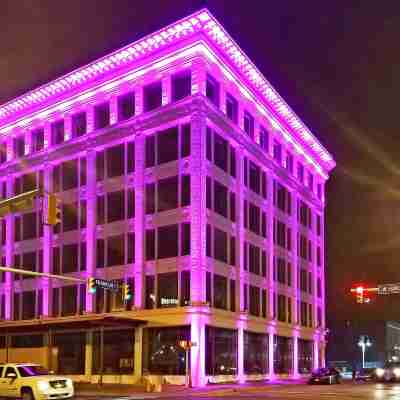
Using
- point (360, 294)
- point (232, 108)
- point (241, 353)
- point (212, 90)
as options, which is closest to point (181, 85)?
point (212, 90)

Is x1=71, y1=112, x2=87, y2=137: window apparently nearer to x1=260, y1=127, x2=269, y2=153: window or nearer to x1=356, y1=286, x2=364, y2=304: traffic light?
x1=260, y1=127, x2=269, y2=153: window

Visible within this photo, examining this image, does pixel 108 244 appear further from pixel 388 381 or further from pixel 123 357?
pixel 388 381

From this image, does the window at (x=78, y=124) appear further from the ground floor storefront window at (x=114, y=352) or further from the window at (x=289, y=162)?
the window at (x=289, y=162)

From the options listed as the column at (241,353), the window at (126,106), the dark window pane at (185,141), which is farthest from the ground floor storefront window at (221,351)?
the window at (126,106)

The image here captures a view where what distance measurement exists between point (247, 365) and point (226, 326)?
18.8ft

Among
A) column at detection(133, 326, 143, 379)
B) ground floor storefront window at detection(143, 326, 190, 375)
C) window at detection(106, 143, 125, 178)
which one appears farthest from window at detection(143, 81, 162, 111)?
ground floor storefront window at detection(143, 326, 190, 375)

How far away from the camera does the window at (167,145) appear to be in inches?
2009

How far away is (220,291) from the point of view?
50844mm

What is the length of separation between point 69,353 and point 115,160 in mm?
16605

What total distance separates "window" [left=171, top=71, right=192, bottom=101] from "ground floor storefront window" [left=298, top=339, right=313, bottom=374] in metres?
30.7

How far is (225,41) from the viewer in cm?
5231

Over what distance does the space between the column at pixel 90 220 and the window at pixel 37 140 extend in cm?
781

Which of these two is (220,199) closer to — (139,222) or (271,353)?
(139,222)

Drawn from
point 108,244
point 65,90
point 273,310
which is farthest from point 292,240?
point 65,90
